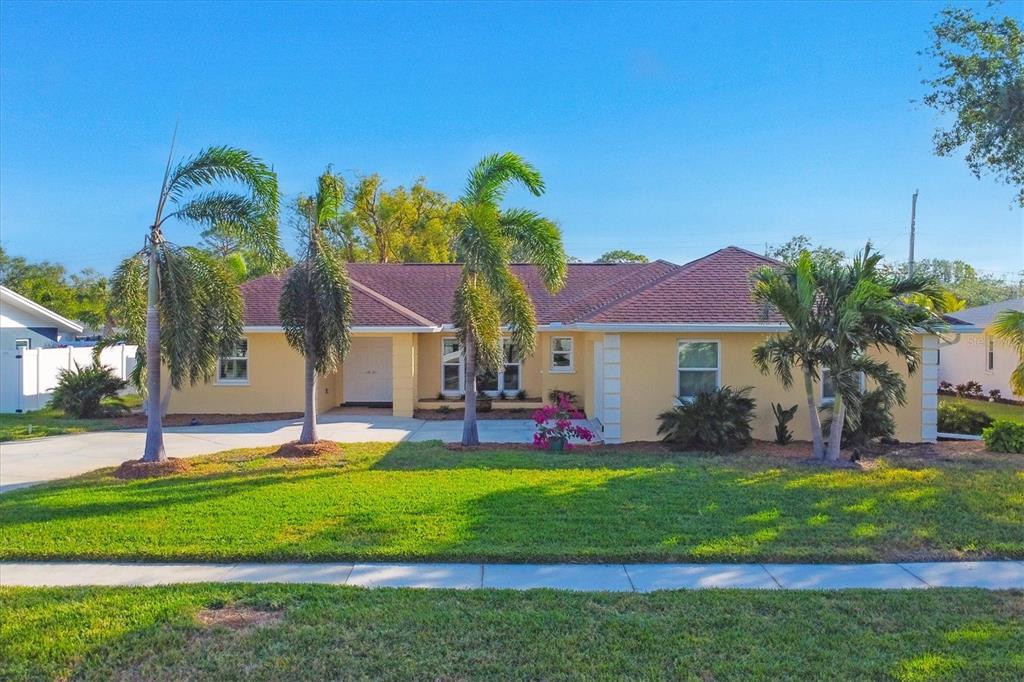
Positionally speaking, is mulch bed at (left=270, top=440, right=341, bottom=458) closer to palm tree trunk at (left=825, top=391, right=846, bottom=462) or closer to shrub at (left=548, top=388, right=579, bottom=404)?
shrub at (left=548, top=388, right=579, bottom=404)

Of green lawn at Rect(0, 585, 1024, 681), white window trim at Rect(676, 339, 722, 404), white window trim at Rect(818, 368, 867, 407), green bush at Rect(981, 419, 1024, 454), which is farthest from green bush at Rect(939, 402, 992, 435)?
green lawn at Rect(0, 585, 1024, 681)

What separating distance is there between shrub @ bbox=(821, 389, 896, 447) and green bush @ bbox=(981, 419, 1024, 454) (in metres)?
2.02

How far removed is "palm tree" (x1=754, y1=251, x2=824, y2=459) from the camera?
10719mm

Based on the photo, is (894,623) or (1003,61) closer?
(894,623)

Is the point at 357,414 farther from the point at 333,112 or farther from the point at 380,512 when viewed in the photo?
the point at 380,512

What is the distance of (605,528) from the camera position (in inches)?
276

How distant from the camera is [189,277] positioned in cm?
1062

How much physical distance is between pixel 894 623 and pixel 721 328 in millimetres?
8271

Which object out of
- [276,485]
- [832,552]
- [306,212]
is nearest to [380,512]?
[276,485]

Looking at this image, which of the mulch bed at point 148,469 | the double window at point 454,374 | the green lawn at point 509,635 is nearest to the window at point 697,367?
the double window at point 454,374

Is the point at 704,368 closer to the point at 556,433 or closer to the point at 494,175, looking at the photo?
the point at 556,433

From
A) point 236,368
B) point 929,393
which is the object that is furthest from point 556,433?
point 236,368

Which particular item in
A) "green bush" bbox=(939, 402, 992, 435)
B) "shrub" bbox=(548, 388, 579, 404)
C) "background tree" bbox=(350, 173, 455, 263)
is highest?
"background tree" bbox=(350, 173, 455, 263)

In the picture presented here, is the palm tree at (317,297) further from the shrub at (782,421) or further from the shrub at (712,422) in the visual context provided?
the shrub at (782,421)
